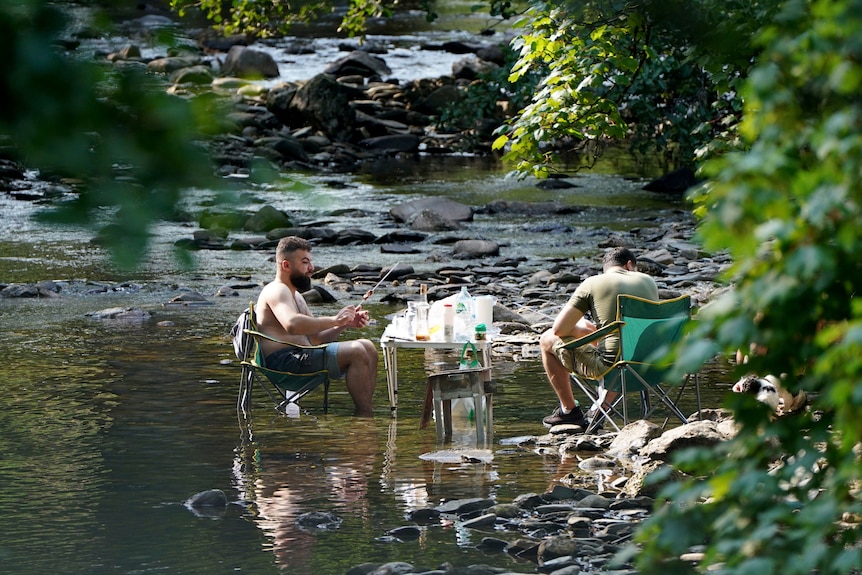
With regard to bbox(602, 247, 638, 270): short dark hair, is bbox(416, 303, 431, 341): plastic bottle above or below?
below

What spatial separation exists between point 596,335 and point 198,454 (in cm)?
248

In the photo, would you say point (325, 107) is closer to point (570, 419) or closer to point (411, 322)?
point (411, 322)

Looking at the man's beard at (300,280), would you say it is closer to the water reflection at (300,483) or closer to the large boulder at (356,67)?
the water reflection at (300,483)

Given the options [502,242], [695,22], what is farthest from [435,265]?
[695,22]

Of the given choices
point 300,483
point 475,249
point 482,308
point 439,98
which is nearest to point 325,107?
point 439,98

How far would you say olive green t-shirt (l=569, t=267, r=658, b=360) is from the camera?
8281 millimetres

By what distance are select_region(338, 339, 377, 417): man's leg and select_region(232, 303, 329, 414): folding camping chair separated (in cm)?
17

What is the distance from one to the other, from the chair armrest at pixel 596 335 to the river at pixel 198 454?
25.9 inches

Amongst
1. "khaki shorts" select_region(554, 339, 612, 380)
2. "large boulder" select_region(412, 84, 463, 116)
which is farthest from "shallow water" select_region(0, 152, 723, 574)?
"large boulder" select_region(412, 84, 463, 116)

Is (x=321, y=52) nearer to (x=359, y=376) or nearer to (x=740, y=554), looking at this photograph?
(x=359, y=376)

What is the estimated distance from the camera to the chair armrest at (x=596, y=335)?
796 centimetres

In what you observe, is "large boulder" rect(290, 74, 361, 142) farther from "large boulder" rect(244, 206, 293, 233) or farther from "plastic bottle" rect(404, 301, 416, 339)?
"plastic bottle" rect(404, 301, 416, 339)

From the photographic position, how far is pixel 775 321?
2.63 metres

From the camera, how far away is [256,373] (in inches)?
354
